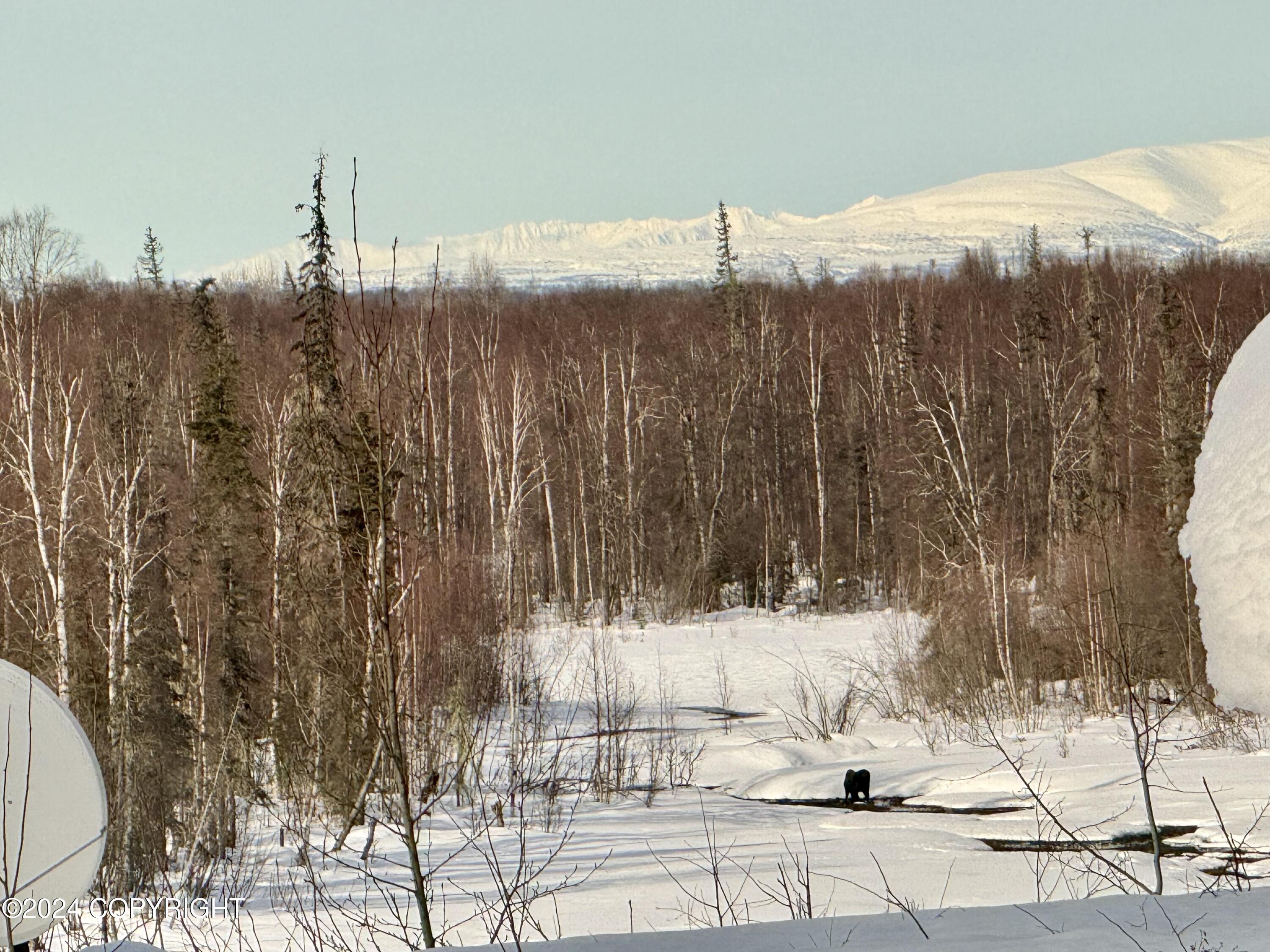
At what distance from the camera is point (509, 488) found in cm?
4259

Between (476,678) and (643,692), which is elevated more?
(476,678)

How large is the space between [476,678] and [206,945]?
1030cm

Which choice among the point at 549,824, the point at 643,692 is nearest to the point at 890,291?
the point at 643,692

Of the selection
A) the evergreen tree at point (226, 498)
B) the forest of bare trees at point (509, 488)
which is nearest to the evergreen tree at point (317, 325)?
the forest of bare trees at point (509, 488)

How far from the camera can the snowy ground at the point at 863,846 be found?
373 centimetres

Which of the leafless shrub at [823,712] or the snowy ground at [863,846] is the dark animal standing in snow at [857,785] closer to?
the snowy ground at [863,846]

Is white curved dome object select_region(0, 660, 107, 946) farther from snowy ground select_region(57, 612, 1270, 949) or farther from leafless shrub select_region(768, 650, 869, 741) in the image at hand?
leafless shrub select_region(768, 650, 869, 741)

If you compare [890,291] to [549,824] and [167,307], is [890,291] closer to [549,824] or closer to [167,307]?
[167,307]

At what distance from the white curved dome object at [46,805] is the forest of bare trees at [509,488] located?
1134mm

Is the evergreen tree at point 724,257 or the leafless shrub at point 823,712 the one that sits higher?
the evergreen tree at point 724,257

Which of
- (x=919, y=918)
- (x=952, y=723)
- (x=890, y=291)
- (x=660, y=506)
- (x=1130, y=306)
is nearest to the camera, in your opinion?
(x=919, y=918)

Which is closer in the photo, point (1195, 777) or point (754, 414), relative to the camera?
point (1195, 777)

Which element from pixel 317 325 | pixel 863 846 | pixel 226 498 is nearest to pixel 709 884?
pixel 863 846

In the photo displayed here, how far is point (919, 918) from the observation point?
13.4ft
